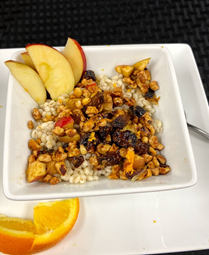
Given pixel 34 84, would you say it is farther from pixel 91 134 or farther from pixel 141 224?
pixel 141 224

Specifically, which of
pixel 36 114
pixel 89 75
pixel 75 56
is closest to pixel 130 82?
pixel 89 75

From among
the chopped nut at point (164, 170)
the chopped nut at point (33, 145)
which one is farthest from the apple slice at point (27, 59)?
the chopped nut at point (164, 170)

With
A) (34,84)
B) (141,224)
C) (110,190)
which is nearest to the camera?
(110,190)

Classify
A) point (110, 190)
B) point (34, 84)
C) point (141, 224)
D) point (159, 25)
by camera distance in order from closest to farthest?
point (110, 190) → point (141, 224) → point (34, 84) → point (159, 25)

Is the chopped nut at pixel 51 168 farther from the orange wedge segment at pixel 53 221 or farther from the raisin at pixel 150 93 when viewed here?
the raisin at pixel 150 93

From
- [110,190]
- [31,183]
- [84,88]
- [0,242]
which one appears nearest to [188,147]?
[110,190]
